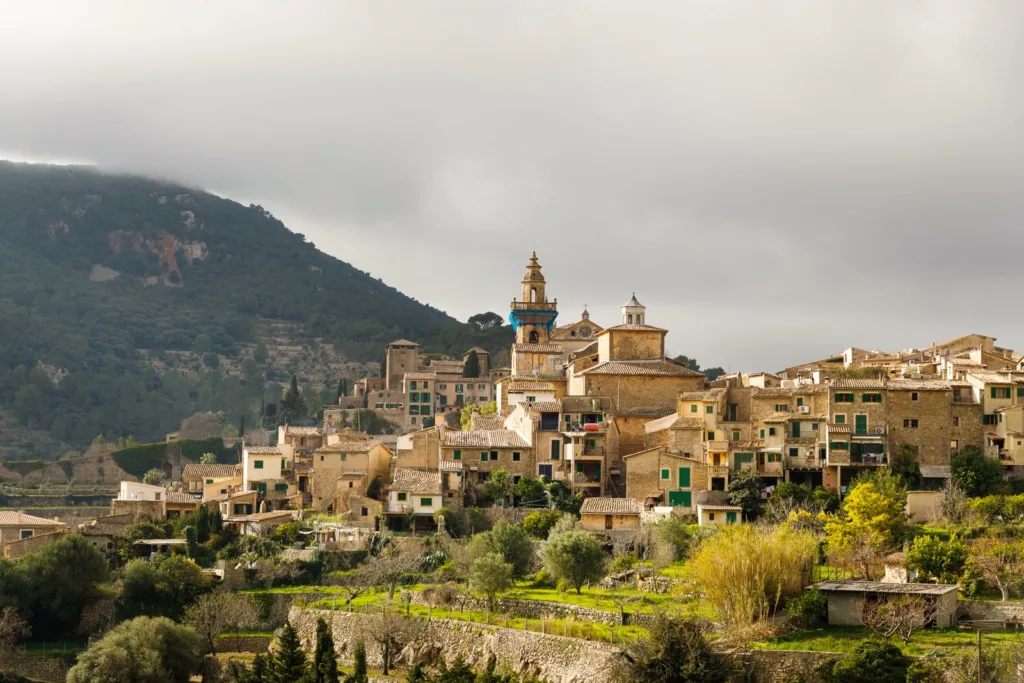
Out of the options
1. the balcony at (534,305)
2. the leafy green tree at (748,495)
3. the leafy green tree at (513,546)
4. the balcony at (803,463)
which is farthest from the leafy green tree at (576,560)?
the balcony at (534,305)

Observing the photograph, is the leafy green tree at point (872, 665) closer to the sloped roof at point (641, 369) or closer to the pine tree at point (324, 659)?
the pine tree at point (324, 659)

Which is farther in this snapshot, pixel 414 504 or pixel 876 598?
pixel 414 504

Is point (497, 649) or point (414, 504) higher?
point (414, 504)

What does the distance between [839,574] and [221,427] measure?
8854 centimetres

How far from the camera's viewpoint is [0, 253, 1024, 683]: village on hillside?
138 ft

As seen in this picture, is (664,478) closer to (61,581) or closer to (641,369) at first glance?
(641,369)

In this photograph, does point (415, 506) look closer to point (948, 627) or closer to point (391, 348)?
point (948, 627)

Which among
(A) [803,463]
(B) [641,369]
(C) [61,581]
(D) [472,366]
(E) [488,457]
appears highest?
(D) [472,366]

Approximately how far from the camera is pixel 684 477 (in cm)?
5725

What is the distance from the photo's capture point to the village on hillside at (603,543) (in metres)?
42.0

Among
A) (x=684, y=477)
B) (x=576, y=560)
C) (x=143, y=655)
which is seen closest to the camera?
(x=143, y=655)

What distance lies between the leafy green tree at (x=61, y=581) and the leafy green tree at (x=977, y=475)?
Result: 2914cm

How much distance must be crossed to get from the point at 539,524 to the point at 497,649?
11527mm

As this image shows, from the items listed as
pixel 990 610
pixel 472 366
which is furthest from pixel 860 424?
pixel 472 366
